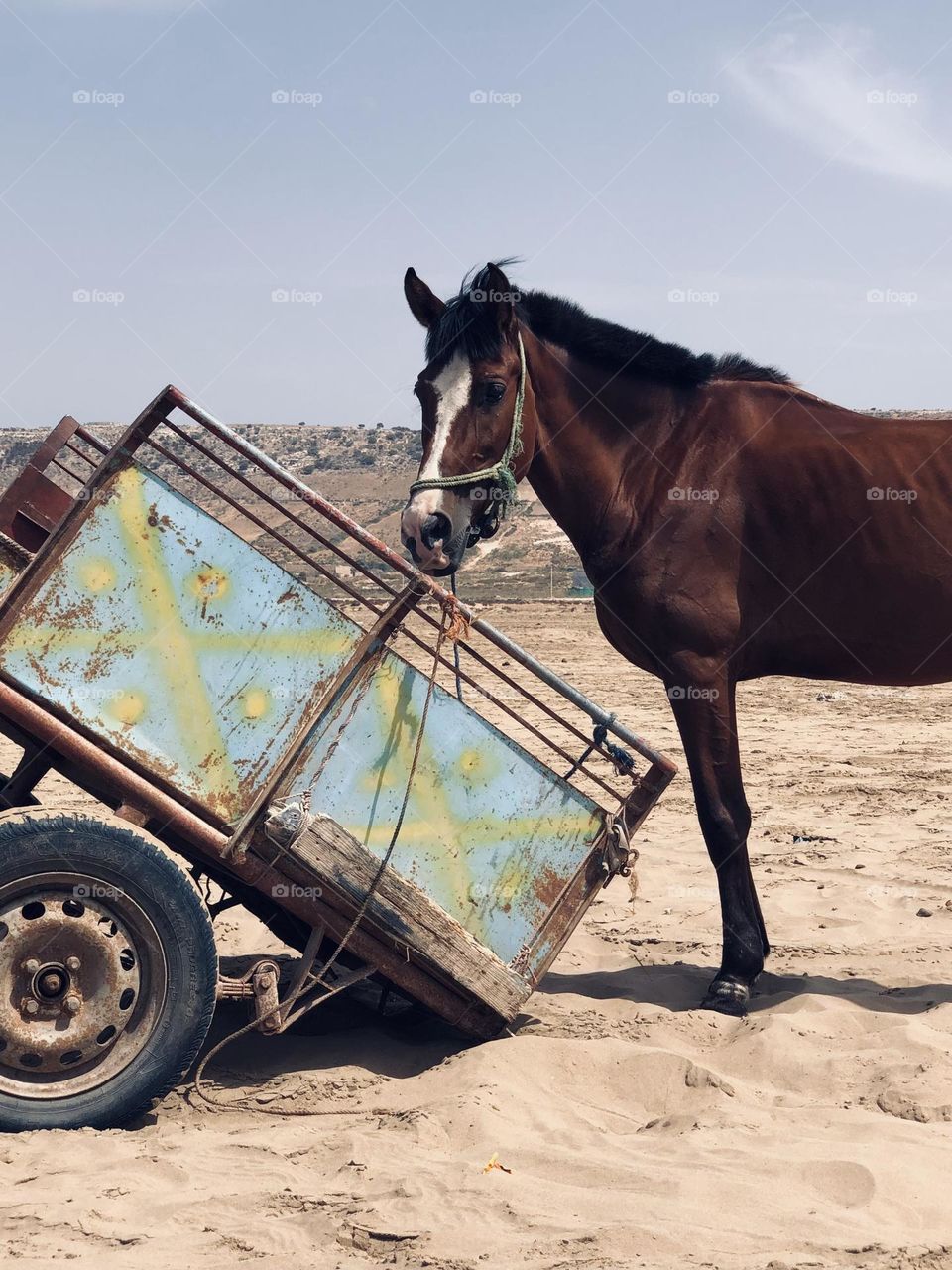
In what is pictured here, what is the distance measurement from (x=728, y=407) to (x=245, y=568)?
7.61 ft

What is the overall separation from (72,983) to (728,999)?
2.47 meters

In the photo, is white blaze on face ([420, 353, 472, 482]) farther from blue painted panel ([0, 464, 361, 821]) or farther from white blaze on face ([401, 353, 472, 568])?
blue painted panel ([0, 464, 361, 821])

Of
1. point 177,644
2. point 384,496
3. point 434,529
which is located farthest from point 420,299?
point 384,496

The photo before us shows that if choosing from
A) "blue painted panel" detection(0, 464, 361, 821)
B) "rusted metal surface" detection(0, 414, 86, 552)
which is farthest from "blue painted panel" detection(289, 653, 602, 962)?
"rusted metal surface" detection(0, 414, 86, 552)

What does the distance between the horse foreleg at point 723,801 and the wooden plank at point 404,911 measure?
123 centimetres

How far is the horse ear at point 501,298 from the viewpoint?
4.64 metres

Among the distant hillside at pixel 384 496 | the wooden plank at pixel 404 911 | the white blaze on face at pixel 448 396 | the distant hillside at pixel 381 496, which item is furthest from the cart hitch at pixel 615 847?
the distant hillside at pixel 381 496

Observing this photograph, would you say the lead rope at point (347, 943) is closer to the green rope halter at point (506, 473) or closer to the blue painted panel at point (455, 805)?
the blue painted panel at point (455, 805)

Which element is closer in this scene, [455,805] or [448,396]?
[455,805]

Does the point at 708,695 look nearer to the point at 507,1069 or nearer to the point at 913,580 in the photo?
the point at 913,580

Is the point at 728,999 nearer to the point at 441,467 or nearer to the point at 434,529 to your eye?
the point at 434,529

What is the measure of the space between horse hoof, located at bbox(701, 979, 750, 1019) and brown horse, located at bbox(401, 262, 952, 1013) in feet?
0.04

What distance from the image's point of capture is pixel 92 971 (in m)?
3.54

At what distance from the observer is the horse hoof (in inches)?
186
